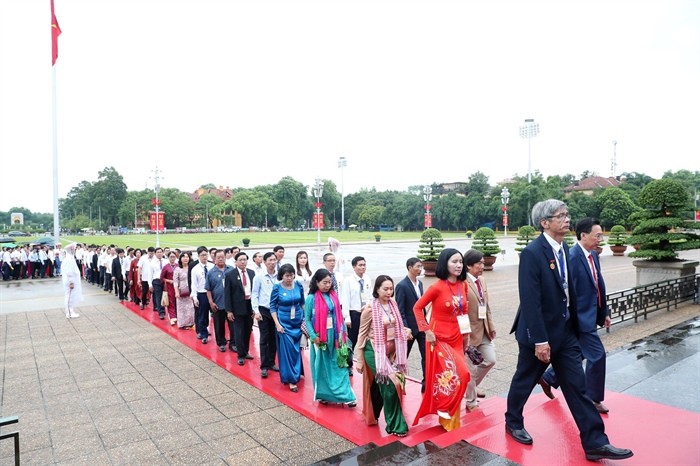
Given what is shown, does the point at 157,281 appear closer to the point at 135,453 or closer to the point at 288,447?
the point at 135,453

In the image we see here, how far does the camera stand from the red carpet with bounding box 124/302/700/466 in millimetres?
2996

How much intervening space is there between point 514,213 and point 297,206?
45944 millimetres

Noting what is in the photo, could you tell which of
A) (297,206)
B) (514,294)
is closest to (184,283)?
(514,294)

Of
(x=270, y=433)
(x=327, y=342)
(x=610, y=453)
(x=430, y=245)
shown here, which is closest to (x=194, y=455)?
(x=270, y=433)

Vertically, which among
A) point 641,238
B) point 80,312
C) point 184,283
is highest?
point 641,238

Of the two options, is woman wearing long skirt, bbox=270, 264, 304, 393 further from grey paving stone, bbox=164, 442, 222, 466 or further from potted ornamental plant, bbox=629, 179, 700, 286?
potted ornamental plant, bbox=629, 179, 700, 286

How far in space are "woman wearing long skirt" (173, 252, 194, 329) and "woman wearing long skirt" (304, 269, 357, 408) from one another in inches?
178

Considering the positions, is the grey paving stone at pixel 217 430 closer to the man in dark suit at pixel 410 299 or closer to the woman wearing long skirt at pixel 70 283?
the man in dark suit at pixel 410 299

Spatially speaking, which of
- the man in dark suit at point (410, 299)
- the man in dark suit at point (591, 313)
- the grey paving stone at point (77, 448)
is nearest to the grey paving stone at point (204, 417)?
the grey paving stone at point (77, 448)

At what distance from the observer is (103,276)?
15.8 metres

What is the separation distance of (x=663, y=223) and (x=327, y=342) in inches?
363

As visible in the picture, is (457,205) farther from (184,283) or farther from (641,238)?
(184,283)

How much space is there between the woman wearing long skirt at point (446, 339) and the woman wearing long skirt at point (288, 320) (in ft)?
6.19

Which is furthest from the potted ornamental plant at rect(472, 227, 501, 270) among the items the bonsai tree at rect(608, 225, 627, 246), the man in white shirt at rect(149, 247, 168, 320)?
the man in white shirt at rect(149, 247, 168, 320)
